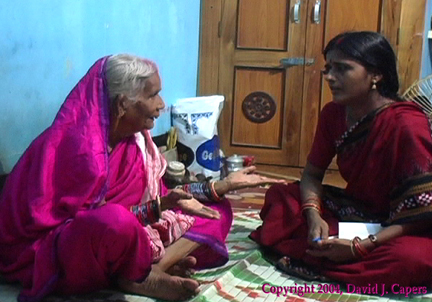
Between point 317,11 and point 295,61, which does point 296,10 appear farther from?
point 295,61

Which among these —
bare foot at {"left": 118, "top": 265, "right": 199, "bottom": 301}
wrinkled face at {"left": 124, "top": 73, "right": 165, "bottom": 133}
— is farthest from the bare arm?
wrinkled face at {"left": 124, "top": 73, "right": 165, "bottom": 133}

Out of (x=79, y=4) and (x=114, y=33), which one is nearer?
(x=79, y=4)

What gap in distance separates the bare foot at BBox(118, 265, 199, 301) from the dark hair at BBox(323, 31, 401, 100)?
3.44 ft

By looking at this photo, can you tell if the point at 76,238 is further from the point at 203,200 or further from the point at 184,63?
the point at 184,63

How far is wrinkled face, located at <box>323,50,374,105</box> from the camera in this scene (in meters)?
2.50

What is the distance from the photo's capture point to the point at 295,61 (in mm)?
4652

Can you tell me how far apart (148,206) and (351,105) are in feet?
3.04

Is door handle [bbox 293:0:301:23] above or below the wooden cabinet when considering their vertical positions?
above

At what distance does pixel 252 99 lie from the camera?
15.7 ft

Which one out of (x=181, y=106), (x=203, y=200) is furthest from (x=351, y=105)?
(x=181, y=106)

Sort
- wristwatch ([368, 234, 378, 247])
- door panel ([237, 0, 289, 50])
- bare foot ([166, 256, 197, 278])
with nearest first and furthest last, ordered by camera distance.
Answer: bare foot ([166, 256, 197, 278])
wristwatch ([368, 234, 378, 247])
door panel ([237, 0, 289, 50])

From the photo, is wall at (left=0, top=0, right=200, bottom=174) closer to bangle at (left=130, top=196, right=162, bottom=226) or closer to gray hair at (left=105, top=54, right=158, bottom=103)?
gray hair at (left=105, top=54, right=158, bottom=103)

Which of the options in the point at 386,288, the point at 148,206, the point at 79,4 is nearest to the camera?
the point at 148,206

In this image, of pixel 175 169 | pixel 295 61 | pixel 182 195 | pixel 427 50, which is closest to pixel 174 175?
pixel 175 169
